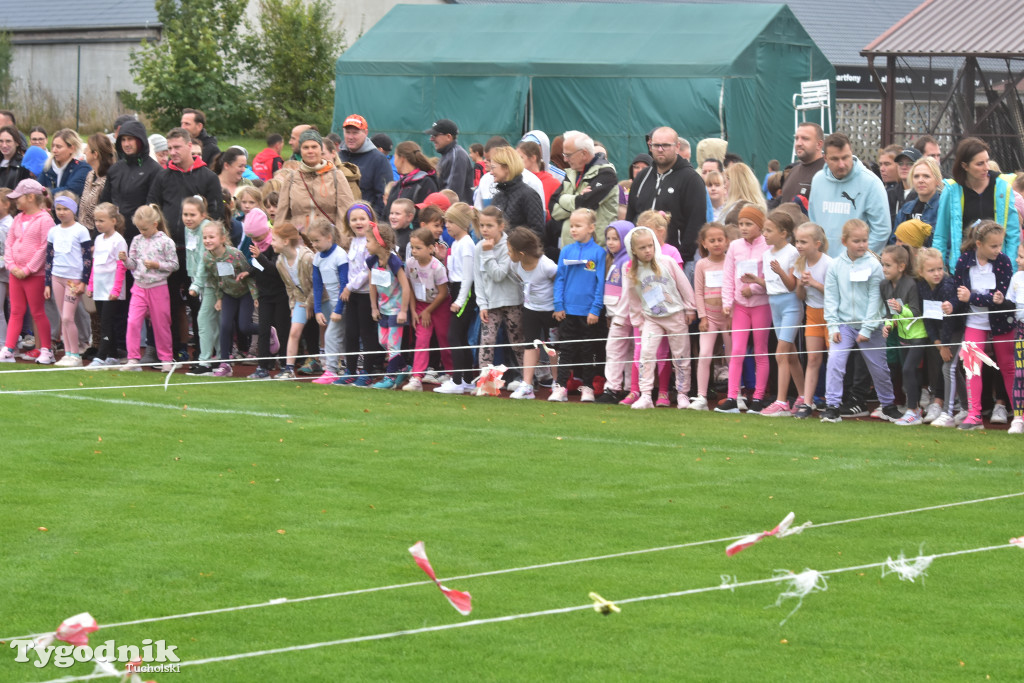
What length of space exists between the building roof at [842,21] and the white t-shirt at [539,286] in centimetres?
2693

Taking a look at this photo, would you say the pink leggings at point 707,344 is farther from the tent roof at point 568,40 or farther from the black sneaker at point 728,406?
the tent roof at point 568,40

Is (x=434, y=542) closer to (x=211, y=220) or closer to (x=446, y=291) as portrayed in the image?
(x=446, y=291)

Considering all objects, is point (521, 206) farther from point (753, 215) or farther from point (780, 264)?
point (780, 264)

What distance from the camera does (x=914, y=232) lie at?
1139 cm

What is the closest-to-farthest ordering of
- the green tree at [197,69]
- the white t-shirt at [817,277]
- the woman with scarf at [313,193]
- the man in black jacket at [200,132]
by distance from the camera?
the white t-shirt at [817,277] → the woman with scarf at [313,193] → the man in black jacket at [200,132] → the green tree at [197,69]

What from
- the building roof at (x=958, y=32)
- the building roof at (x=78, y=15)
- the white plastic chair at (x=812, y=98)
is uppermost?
the building roof at (x=78, y=15)

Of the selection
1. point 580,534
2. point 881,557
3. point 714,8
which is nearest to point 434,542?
point 580,534

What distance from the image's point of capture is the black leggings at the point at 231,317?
13.6 metres

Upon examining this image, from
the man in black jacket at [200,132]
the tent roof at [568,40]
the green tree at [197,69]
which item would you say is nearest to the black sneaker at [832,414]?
the man in black jacket at [200,132]

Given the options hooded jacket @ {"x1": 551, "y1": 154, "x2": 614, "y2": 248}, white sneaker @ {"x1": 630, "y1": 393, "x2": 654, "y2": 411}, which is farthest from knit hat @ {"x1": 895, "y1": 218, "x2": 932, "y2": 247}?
hooded jacket @ {"x1": 551, "y1": 154, "x2": 614, "y2": 248}

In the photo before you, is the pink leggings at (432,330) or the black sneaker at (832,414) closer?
the black sneaker at (832,414)

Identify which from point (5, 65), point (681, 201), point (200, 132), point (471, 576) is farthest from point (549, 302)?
point (5, 65)

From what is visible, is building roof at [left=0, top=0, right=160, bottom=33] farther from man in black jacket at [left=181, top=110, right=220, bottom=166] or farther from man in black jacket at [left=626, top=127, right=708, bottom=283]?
man in black jacket at [left=626, top=127, right=708, bottom=283]

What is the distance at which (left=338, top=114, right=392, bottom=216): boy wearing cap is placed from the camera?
14.9m
